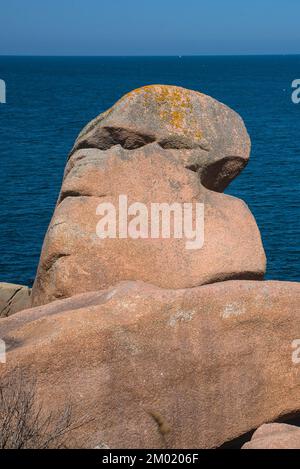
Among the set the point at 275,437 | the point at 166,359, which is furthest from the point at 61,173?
the point at 275,437

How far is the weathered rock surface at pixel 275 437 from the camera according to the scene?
561 inches

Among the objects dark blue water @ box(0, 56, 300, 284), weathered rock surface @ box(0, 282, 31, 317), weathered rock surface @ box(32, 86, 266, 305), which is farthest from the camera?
dark blue water @ box(0, 56, 300, 284)

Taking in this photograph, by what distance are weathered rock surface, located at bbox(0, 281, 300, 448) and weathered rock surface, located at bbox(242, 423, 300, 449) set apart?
280mm

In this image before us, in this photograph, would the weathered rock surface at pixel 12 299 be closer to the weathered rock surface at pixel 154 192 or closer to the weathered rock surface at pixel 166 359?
the weathered rock surface at pixel 154 192

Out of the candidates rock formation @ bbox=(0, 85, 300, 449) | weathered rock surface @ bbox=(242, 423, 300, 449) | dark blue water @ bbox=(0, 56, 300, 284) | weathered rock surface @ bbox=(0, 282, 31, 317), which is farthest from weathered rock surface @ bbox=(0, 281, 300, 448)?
dark blue water @ bbox=(0, 56, 300, 284)

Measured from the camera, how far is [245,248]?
18359 mm

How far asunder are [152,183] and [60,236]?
230 cm

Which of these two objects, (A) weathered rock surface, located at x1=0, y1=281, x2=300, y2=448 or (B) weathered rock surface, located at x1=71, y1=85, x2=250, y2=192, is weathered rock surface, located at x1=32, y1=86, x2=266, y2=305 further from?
(A) weathered rock surface, located at x1=0, y1=281, x2=300, y2=448

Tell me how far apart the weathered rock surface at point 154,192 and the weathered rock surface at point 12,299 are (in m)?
4.74

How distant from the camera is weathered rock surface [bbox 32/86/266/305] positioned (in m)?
17.5

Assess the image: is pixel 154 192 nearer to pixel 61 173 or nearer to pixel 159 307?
pixel 159 307

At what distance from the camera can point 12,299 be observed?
23.7 meters

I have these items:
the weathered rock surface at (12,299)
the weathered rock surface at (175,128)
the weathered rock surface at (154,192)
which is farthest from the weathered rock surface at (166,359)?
the weathered rock surface at (12,299)
